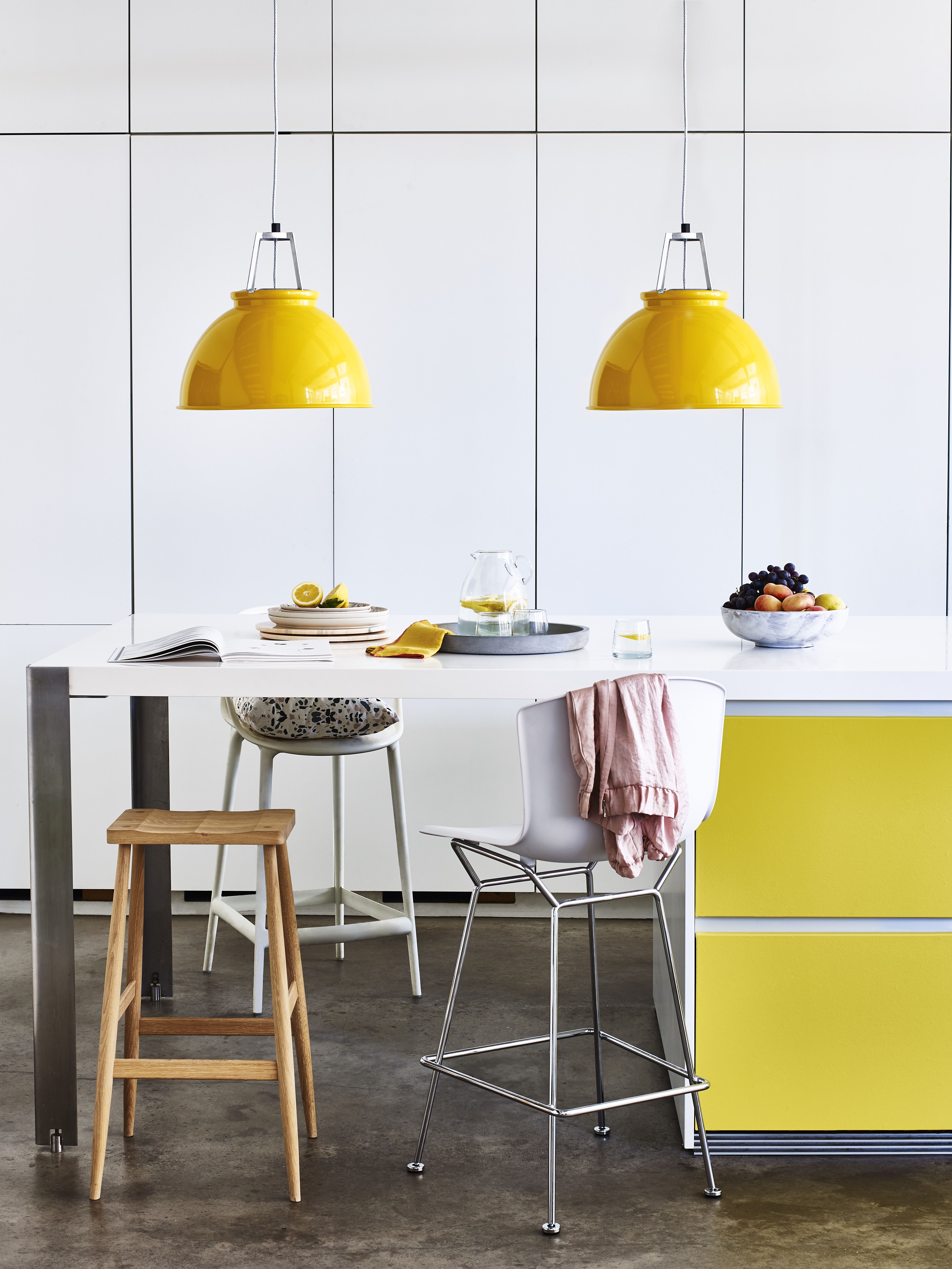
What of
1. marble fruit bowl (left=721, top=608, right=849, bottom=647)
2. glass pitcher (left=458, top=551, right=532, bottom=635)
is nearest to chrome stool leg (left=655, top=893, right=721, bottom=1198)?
marble fruit bowl (left=721, top=608, right=849, bottom=647)

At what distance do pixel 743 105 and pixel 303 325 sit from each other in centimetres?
220

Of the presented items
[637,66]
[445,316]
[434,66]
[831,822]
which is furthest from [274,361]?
[637,66]

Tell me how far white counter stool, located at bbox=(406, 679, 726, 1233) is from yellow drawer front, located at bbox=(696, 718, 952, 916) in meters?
0.10

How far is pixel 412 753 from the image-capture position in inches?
180

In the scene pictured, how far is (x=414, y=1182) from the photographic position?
2.72 m

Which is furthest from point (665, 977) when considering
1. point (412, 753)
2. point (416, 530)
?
point (416, 530)

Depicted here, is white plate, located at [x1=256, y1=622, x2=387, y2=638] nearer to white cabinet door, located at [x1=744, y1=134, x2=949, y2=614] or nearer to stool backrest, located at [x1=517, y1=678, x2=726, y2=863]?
stool backrest, located at [x1=517, y1=678, x2=726, y2=863]

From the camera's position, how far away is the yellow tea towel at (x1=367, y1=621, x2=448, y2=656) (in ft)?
9.73

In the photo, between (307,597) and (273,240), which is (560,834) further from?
(273,240)

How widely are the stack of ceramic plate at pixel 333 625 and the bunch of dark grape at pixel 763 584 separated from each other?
849 millimetres

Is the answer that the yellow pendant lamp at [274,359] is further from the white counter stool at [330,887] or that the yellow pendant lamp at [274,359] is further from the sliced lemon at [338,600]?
the white counter stool at [330,887]

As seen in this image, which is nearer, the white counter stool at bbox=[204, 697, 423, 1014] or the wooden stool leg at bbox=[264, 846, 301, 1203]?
the wooden stool leg at bbox=[264, 846, 301, 1203]

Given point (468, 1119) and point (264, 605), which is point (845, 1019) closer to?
point (468, 1119)

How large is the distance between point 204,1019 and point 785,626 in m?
1.57
